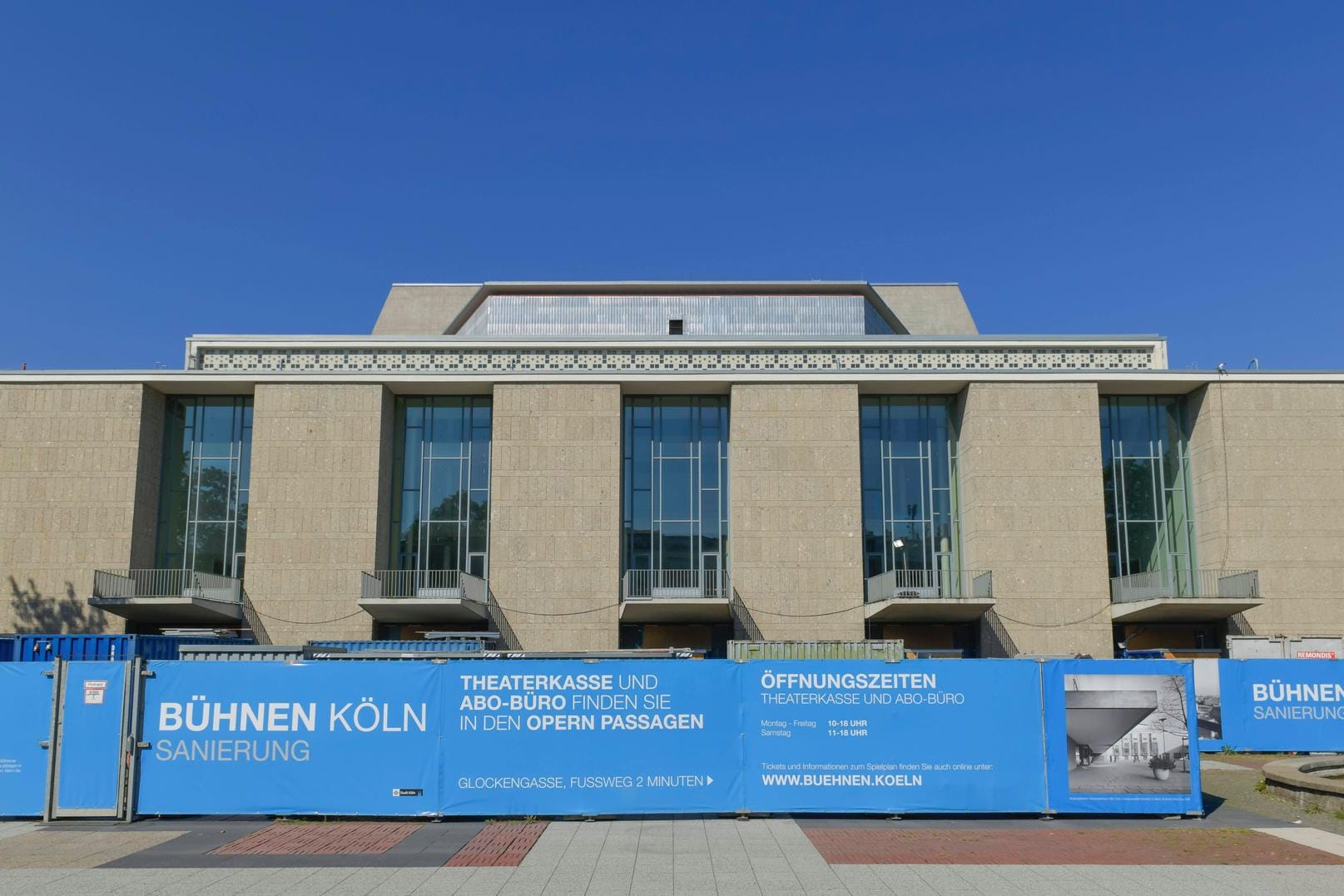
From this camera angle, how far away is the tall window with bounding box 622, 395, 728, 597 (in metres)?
34.0

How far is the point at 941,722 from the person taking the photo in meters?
14.0

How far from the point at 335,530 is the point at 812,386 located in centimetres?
1512

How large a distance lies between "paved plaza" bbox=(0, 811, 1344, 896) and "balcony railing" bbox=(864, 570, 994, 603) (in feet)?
59.8

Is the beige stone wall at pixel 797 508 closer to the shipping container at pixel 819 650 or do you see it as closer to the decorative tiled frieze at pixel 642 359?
the decorative tiled frieze at pixel 642 359

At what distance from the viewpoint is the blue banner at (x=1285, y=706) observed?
2205cm

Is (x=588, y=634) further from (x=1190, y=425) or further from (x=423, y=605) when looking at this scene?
(x=1190, y=425)

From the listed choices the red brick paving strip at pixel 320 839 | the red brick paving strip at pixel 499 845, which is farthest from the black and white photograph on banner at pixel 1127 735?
the red brick paving strip at pixel 320 839

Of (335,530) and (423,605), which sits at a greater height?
(335,530)

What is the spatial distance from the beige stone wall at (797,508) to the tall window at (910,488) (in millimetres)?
1522

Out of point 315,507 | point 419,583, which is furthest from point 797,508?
point 315,507

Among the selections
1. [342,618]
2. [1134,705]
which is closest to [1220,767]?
[1134,705]

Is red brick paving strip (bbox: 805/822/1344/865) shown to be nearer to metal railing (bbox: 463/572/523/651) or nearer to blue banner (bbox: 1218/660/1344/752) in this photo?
blue banner (bbox: 1218/660/1344/752)

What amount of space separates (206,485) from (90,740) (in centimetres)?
2247

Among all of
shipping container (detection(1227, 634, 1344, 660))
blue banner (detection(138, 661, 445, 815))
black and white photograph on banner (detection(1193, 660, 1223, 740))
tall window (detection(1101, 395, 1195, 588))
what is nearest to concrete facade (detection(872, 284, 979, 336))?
tall window (detection(1101, 395, 1195, 588))
